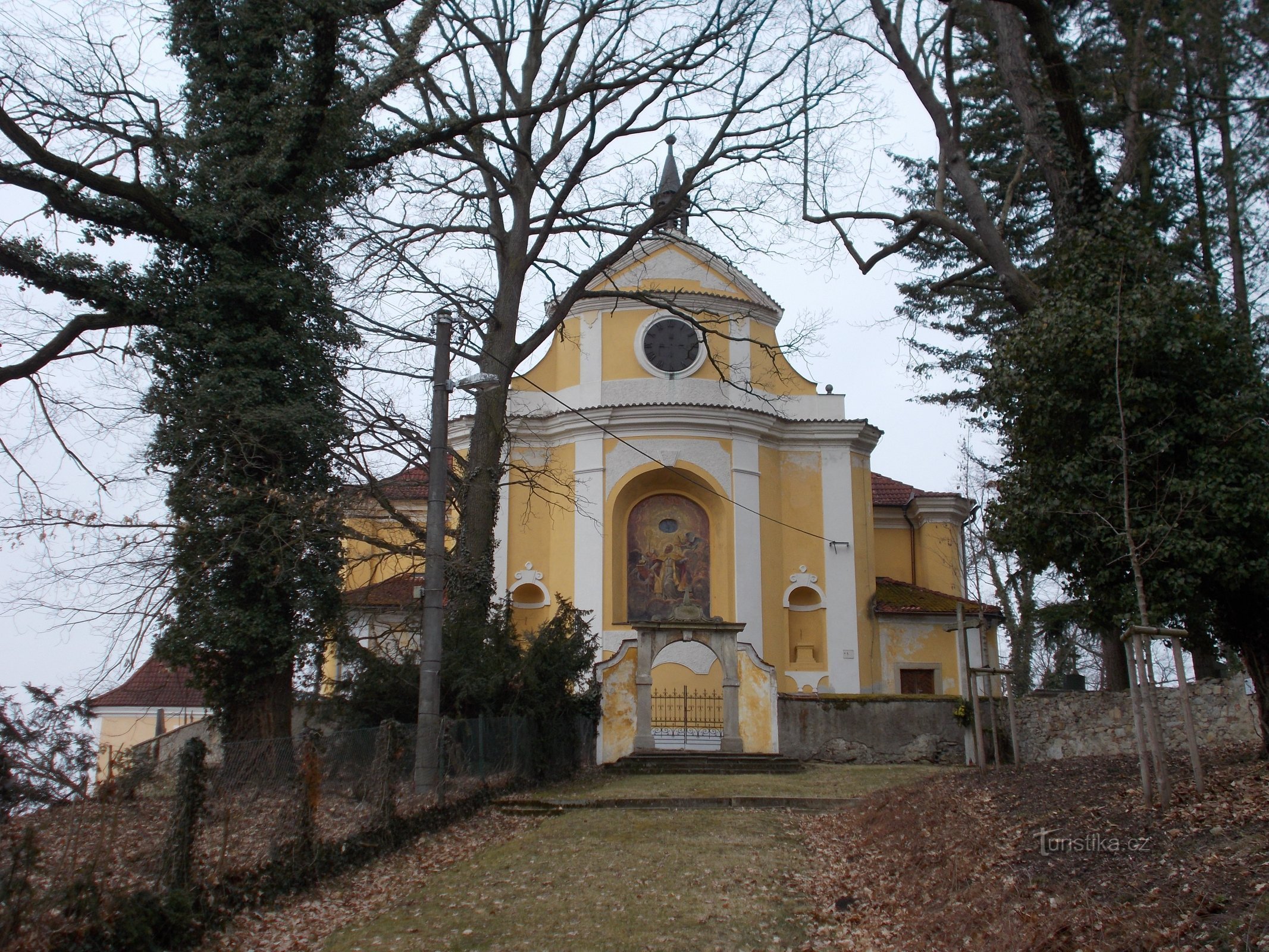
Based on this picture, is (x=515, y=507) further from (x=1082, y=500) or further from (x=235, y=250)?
(x=1082, y=500)

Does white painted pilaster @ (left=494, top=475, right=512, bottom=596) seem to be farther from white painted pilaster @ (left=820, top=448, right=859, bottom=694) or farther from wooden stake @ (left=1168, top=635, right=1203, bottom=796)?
wooden stake @ (left=1168, top=635, right=1203, bottom=796)

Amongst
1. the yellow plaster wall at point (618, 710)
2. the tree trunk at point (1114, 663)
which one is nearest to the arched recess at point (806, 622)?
the tree trunk at point (1114, 663)

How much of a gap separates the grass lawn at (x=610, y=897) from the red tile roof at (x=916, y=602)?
15.7 metres

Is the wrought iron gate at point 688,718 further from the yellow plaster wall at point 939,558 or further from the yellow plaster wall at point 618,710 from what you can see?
the yellow plaster wall at point 939,558

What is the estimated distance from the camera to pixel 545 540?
26281 mm

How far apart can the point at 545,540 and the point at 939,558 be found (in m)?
11.5

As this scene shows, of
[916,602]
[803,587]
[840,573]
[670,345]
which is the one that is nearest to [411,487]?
[670,345]

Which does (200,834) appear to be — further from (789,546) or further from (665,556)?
(789,546)

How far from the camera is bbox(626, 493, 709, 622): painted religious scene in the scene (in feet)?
84.1

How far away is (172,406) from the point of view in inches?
465

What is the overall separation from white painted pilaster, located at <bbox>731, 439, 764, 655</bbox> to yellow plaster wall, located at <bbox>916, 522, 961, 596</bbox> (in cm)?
700

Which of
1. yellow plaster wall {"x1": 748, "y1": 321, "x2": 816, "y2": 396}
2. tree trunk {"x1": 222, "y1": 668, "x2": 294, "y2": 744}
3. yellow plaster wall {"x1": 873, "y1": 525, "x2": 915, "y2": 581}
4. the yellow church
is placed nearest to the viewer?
tree trunk {"x1": 222, "y1": 668, "x2": 294, "y2": 744}

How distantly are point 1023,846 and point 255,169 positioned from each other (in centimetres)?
1038

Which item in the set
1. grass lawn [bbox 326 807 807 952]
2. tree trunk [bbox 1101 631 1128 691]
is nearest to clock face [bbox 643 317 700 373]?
tree trunk [bbox 1101 631 1128 691]
